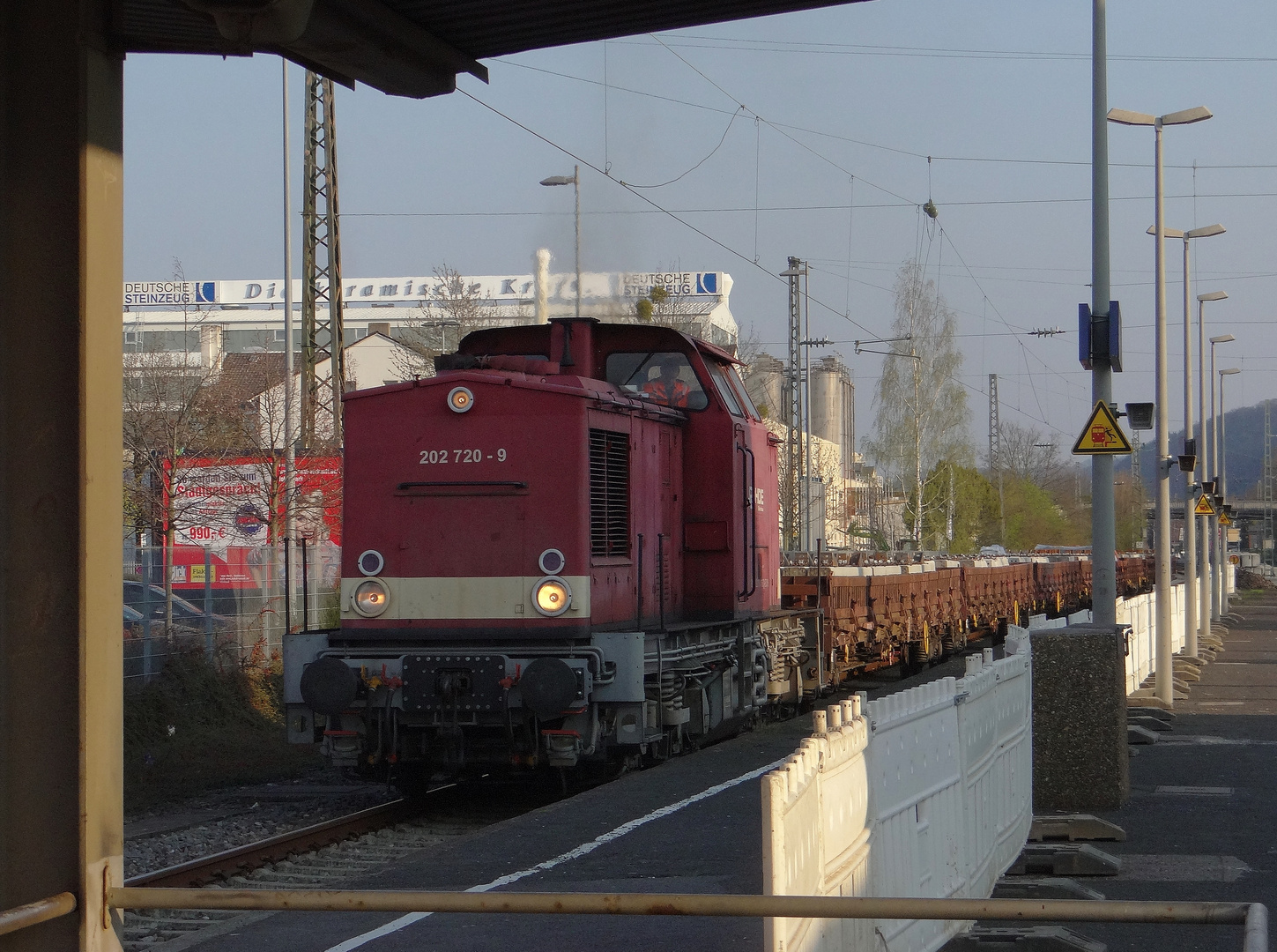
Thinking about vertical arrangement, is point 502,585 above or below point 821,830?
above

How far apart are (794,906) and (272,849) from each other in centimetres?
665

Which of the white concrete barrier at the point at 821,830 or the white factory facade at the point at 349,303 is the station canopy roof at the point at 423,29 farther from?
the white factory facade at the point at 349,303

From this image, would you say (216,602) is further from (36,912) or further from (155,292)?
(155,292)

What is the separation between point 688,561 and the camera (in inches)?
484

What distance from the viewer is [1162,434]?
2036 centimetres

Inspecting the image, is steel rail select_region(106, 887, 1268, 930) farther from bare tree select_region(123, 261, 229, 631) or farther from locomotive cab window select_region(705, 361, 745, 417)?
bare tree select_region(123, 261, 229, 631)

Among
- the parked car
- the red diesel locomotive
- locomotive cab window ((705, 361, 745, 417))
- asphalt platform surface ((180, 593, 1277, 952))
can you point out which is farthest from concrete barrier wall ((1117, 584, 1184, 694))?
the parked car

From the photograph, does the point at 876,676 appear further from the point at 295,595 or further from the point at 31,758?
the point at 31,758

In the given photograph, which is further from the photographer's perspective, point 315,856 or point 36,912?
point 315,856

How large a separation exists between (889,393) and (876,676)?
36.2 metres

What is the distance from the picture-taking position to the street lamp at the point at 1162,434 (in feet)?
56.5

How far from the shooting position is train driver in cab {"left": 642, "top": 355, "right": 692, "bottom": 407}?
12.0 m

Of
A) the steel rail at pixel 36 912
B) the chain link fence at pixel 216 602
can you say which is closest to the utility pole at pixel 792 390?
the chain link fence at pixel 216 602

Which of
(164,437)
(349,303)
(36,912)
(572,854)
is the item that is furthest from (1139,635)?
(349,303)
